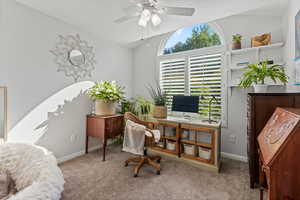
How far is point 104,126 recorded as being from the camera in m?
2.88

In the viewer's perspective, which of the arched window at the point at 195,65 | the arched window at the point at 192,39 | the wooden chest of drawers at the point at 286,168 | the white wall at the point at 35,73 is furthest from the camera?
the arched window at the point at 192,39

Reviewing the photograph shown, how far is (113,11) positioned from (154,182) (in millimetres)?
2818

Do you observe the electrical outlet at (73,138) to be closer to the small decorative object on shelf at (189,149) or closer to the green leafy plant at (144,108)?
the green leafy plant at (144,108)

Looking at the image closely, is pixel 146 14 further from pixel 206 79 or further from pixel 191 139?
pixel 191 139

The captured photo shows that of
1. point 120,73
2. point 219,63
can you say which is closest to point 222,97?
point 219,63

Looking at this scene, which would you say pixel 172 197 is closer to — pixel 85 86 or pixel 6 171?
pixel 6 171

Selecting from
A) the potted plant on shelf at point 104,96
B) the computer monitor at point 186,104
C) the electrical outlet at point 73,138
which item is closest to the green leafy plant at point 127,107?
the potted plant on shelf at point 104,96

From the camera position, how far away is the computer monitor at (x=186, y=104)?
113 inches

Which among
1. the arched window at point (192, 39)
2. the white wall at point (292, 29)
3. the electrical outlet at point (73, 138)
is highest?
the arched window at point (192, 39)

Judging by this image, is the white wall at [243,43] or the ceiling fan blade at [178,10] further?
the white wall at [243,43]

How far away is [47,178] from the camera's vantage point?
1218mm

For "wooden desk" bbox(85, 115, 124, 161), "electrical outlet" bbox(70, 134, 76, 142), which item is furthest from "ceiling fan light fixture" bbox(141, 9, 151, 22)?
"electrical outlet" bbox(70, 134, 76, 142)

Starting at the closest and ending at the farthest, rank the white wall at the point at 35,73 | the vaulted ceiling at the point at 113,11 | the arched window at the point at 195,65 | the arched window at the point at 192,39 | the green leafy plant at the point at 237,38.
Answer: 1. the white wall at the point at 35,73
2. the vaulted ceiling at the point at 113,11
3. the green leafy plant at the point at 237,38
4. the arched window at the point at 195,65
5. the arched window at the point at 192,39

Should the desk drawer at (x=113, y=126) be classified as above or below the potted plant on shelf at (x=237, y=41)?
below
